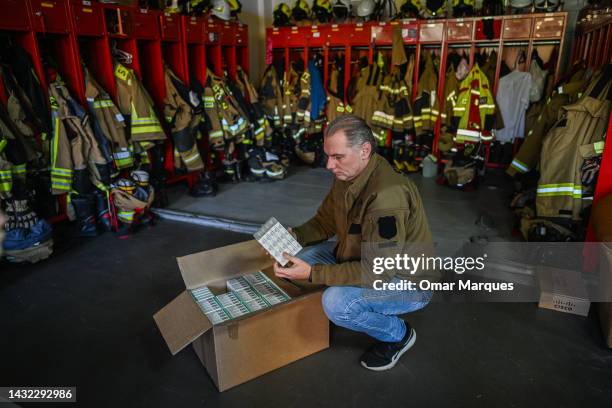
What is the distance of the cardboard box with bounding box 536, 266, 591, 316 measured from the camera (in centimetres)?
238

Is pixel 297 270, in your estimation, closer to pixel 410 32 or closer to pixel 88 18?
pixel 88 18

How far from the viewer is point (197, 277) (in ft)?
6.74

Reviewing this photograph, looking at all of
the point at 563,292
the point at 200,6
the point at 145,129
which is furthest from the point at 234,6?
the point at 563,292

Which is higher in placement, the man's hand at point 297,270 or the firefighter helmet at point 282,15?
the firefighter helmet at point 282,15

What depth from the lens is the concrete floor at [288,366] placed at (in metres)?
1.81

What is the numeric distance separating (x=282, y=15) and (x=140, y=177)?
3752 mm

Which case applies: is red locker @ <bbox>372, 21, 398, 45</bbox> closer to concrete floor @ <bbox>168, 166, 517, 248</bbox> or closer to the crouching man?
concrete floor @ <bbox>168, 166, 517, 248</bbox>

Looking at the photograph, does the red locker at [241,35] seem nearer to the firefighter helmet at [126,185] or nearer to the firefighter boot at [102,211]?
the firefighter helmet at [126,185]

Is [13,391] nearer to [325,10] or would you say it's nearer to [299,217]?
[299,217]

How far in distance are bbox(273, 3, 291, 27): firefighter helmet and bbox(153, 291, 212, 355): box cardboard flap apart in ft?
17.9

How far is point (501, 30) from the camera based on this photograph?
16.6 ft

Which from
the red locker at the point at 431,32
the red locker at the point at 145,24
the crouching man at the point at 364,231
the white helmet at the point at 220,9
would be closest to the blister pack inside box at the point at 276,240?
the crouching man at the point at 364,231

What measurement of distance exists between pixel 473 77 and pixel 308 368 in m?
4.46

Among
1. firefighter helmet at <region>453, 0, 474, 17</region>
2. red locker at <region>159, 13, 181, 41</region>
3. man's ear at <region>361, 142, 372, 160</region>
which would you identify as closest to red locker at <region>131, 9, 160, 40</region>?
red locker at <region>159, 13, 181, 41</region>
